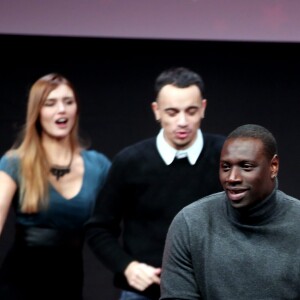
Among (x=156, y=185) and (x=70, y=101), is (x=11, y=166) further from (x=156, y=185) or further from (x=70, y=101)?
(x=156, y=185)

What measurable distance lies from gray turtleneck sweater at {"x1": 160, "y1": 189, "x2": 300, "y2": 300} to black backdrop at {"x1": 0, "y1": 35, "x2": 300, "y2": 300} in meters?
1.93

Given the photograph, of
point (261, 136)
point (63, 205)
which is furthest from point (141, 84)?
point (261, 136)

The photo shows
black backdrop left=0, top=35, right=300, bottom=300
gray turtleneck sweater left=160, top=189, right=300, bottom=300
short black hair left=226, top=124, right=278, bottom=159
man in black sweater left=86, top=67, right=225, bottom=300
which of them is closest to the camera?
gray turtleneck sweater left=160, top=189, right=300, bottom=300

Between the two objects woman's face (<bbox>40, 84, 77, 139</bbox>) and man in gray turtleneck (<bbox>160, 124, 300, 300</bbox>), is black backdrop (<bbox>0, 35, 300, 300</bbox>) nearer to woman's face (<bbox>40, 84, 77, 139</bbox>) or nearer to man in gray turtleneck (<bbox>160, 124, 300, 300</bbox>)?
woman's face (<bbox>40, 84, 77, 139</bbox>)

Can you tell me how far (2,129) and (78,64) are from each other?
506mm

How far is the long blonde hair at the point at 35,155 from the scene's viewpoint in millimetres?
3688

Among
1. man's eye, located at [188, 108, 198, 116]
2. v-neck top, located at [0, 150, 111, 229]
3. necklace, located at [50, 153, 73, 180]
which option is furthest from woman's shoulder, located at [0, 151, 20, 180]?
man's eye, located at [188, 108, 198, 116]

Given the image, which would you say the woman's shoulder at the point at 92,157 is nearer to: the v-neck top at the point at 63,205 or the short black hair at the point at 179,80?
the v-neck top at the point at 63,205

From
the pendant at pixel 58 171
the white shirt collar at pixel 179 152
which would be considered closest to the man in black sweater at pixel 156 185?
the white shirt collar at pixel 179 152

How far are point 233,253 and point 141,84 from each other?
6.99ft

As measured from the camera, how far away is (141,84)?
4688 mm

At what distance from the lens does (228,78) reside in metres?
4.67

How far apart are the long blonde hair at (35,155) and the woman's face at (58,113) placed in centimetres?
2

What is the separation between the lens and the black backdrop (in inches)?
183
